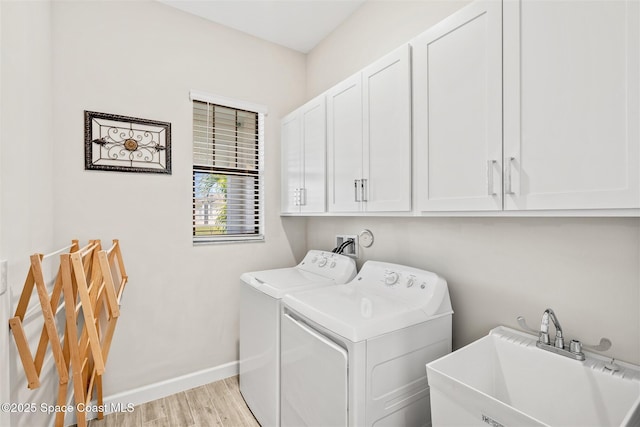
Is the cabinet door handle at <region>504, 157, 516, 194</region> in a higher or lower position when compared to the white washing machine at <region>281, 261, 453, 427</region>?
higher

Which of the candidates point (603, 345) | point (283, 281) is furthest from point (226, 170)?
point (603, 345)

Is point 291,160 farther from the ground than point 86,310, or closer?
farther from the ground

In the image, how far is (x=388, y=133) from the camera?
1604 millimetres

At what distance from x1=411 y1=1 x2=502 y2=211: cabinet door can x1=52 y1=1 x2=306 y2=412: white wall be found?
5.25 feet

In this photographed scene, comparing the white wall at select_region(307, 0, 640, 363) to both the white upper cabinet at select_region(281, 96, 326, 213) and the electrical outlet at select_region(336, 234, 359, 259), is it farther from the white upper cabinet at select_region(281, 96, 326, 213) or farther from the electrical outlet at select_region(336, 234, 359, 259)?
the white upper cabinet at select_region(281, 96, 326, 213)

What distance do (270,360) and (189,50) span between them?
230cm

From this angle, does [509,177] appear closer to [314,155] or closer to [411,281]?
[411,281]

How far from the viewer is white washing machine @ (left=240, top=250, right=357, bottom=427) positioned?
69.0 inches

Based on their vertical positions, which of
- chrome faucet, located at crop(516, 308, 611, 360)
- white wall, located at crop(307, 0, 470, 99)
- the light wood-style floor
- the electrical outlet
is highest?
white wall, located at crop(307, 0, 470, 99)

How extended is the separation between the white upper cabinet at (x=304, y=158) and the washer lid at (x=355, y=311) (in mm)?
668

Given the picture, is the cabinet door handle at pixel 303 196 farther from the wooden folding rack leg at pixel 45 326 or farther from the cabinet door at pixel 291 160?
the wooden folding rack leg at pixel 45 326

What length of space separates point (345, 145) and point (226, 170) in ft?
3.76

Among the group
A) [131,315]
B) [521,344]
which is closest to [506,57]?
[521,344]

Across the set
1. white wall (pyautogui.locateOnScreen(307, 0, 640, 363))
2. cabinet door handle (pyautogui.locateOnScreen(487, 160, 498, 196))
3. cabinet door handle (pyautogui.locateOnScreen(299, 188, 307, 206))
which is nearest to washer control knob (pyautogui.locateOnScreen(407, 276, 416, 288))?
white wall (pyautogui.locateOnScreen(307, 0, 640, 363))
